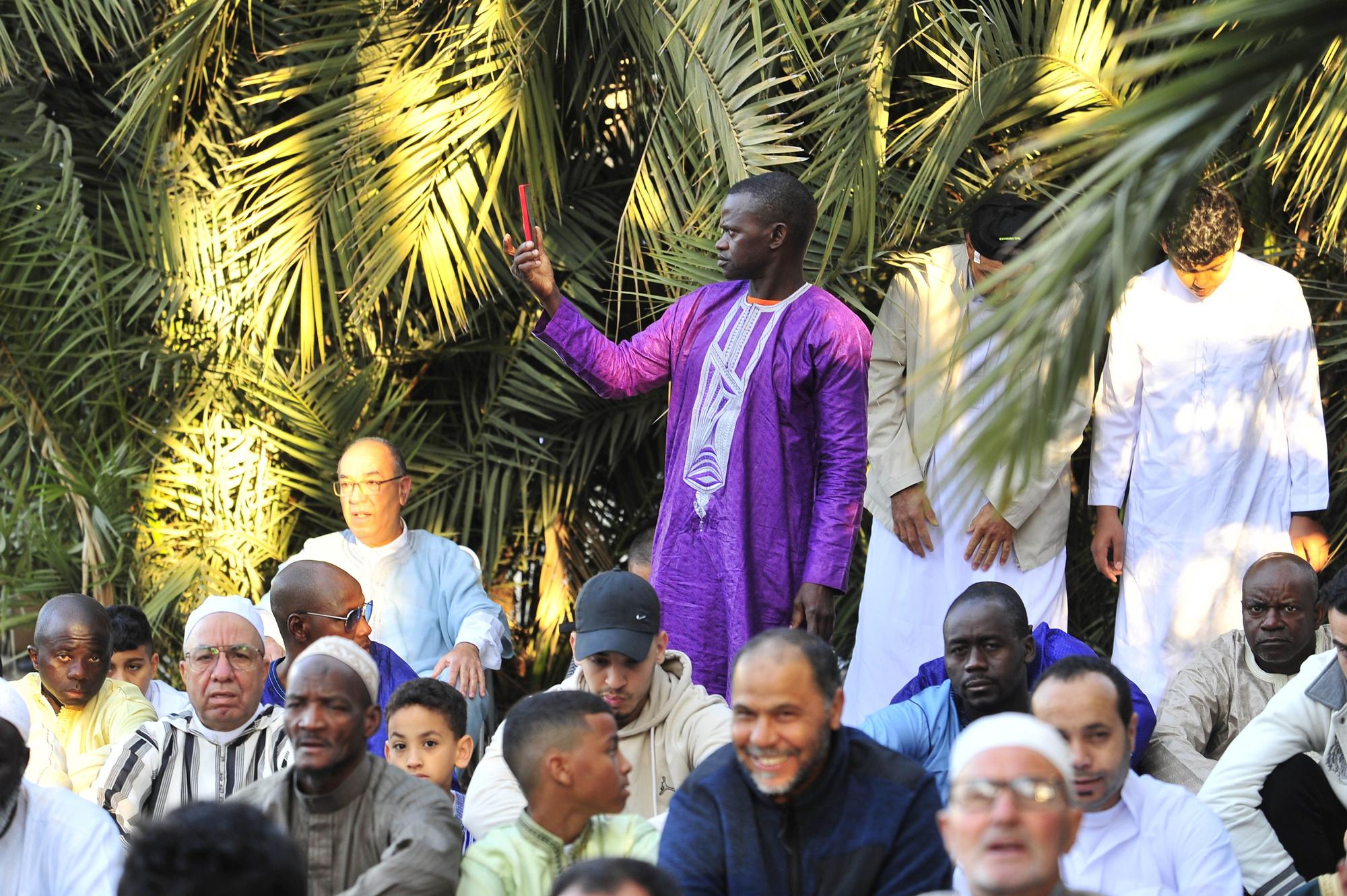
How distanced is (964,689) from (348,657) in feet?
5.57

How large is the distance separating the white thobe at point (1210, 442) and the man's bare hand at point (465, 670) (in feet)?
7.30

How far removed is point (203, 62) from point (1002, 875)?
244 inches

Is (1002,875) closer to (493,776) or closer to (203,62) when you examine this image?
(493,776)

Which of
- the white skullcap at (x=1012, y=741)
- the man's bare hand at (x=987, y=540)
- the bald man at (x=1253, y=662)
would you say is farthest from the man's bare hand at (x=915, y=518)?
the white skullcap at (x=1012, y=741)

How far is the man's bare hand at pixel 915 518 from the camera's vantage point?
634 centimetres

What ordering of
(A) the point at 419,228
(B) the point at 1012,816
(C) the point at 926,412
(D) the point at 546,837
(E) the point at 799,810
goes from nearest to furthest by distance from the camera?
(B) the point at 1012,816 < (E) the point at 799,810 < (D) the point at 546,837 < (C) the point at 926,412 < (A) the point at 419,228

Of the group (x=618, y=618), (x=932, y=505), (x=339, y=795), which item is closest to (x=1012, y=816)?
(x=339, y=795)

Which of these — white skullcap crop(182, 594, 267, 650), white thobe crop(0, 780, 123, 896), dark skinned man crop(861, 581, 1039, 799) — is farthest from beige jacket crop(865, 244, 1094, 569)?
white thobe crop(0, 780, 123, 896)

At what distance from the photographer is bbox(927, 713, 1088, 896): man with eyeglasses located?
3184mm

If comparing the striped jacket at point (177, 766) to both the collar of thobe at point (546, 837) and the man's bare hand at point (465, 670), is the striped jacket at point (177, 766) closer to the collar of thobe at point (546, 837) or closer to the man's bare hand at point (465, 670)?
the man's bare hand at point (465, 670)

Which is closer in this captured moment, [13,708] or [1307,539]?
[13,708]

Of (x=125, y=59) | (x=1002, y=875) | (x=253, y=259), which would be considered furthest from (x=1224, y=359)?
(x=125, y=59)

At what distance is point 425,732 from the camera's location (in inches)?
197

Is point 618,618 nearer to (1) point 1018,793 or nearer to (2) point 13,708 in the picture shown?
(2) point 13,708
